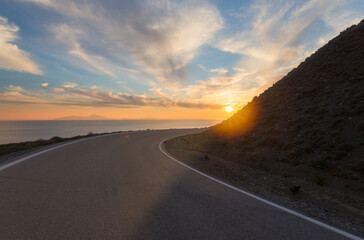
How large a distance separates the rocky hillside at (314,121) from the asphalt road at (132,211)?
517 cm

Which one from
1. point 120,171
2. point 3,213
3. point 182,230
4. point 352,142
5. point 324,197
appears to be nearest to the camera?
point 182,230

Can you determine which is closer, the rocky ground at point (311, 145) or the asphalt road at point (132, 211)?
the asphalt road at point (132, 211)

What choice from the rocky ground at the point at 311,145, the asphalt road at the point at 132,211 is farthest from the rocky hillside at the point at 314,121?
the asphalt road at the point at 132,211

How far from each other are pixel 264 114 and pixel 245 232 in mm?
15653

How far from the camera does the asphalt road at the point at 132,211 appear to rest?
3.32 metres

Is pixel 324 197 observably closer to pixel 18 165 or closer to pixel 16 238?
pixel 16 238

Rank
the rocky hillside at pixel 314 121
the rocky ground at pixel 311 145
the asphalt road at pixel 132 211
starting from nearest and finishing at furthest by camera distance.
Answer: the asphalt road at pixel 132 211
the rocky ground at pixel 311 145
the rocky hillside at pixel 314 121

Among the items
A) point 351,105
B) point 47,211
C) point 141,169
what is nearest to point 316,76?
point 351,105

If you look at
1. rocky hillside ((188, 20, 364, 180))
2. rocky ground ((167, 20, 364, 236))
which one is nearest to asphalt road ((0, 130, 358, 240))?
rocky ground ((167, 20, 364, 236))

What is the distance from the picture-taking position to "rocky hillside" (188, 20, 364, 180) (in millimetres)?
8719

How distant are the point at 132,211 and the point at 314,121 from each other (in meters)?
12.5

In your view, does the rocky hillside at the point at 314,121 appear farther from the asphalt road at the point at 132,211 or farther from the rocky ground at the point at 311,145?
the asphalt road at the point at 132,211

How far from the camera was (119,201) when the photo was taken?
4531mm

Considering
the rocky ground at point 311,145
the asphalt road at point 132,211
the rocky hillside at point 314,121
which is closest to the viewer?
the asphalt road at point 132,211
